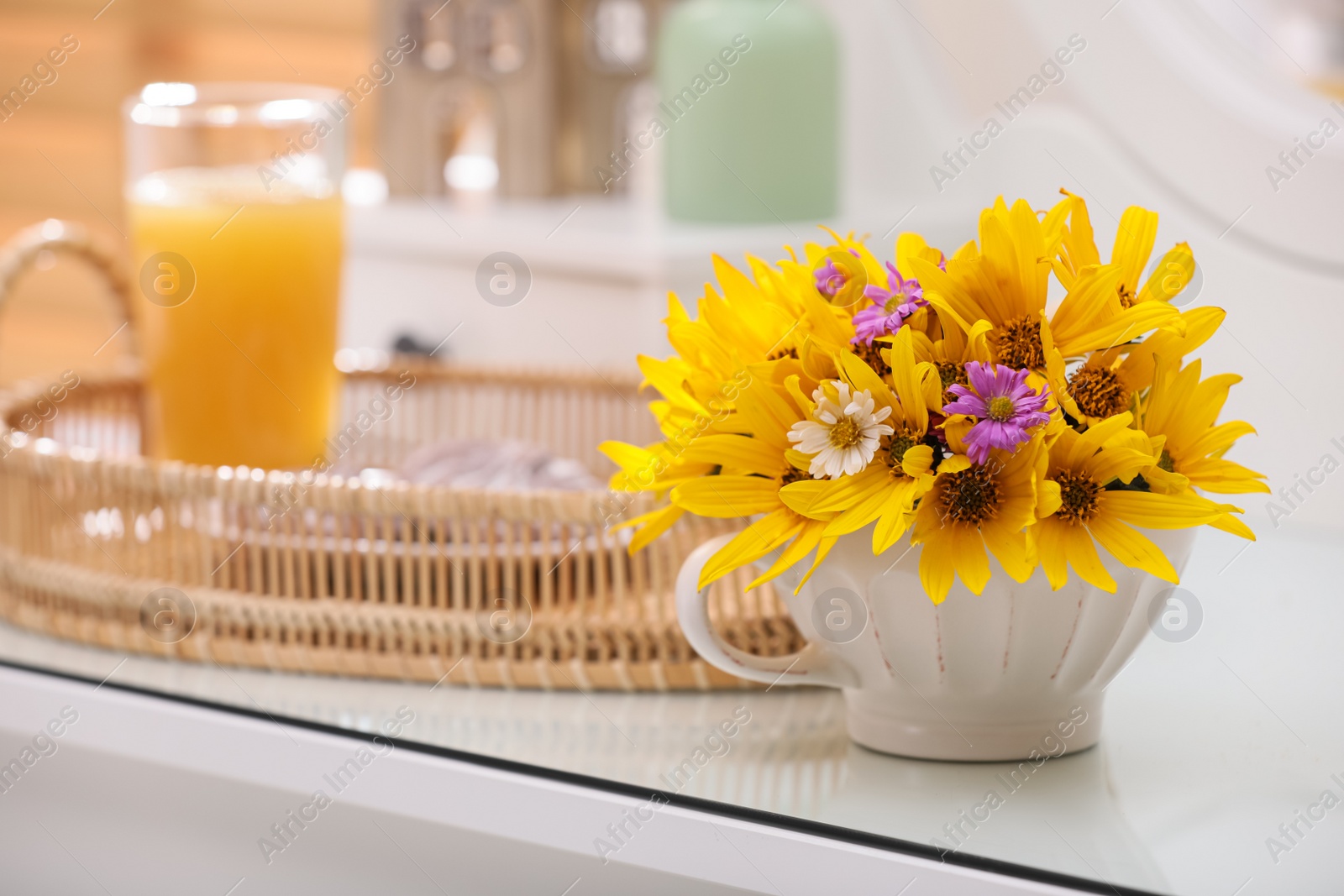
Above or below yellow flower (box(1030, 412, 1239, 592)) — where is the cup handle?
below

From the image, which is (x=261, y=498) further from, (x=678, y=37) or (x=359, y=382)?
(x=678, y=37)

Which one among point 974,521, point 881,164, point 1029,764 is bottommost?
point 1029,764

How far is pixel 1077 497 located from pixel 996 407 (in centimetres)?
4

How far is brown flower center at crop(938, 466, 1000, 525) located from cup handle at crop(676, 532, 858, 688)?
0.28 ft

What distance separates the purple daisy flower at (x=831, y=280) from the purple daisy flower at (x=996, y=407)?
0.06 meters

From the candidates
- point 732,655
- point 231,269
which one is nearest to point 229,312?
point 231,269

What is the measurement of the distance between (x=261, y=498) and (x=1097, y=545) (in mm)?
368

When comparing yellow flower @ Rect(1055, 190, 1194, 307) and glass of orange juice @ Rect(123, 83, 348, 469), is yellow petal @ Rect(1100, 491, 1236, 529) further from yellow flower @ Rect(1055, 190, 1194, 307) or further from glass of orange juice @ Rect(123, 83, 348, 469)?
glass of orange juice @ Rect(123, 83, 348, 469)

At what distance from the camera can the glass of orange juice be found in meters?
0.81

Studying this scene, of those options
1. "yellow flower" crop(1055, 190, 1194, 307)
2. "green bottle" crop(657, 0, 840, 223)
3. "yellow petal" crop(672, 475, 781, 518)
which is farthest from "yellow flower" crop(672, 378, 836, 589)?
"green bottle" crop(657, 0, 840, 223)

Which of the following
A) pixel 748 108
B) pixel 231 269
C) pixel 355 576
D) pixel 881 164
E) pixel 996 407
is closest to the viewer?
pixel 996 407

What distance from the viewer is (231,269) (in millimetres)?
809

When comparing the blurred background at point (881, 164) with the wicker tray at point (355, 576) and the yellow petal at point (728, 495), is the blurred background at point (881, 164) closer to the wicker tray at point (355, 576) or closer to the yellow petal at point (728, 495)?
the wicker tray at point (355, 576)

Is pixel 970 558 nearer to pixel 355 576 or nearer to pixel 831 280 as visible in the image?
pixel 831 280
